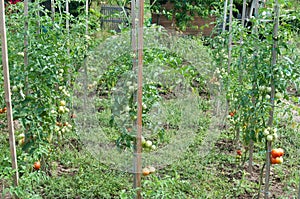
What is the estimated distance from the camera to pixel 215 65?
375 cm

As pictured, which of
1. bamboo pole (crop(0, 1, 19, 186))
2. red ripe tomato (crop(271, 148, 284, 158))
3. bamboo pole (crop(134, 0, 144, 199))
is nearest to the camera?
bamboo pole (crop(0, 1, 19, 186))

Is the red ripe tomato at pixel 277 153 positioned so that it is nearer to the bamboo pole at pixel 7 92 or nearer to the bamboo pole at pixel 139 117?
the bamboo pole at pixel 139 117

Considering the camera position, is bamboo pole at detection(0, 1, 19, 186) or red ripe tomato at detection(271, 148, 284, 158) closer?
bamboo pole at detection(0, 1, 19, 186)

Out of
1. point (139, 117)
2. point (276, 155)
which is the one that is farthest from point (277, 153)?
point (139, 117)

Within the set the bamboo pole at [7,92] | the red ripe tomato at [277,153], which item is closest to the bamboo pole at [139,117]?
the bamboo pole at [7,92]

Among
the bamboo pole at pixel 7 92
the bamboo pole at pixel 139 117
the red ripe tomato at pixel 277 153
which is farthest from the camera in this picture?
the red ripe tomato at pixel 277 153

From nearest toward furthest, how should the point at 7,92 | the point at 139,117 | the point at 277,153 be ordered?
the point at 7,92, the point at 139,117, the point at 277,153

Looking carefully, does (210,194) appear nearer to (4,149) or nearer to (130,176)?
(130,176)

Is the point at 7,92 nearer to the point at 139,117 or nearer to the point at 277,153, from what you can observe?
the point at 139,117

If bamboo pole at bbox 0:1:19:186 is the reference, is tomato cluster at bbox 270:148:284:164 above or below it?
below

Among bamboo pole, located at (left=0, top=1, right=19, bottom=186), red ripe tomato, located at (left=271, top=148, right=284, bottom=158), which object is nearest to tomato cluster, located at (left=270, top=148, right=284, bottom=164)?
red ripe tomato, located at (left=271, top=148, right=284, bottom=158)

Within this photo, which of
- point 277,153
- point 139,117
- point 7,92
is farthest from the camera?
point 277,153

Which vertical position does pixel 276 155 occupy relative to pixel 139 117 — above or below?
below

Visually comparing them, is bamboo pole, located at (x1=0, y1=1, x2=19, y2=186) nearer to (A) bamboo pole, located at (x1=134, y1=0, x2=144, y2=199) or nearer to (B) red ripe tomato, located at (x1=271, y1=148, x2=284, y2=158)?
(A) bamboo pole, located at (x1=134, y1=0, x2=144, y2=199)
